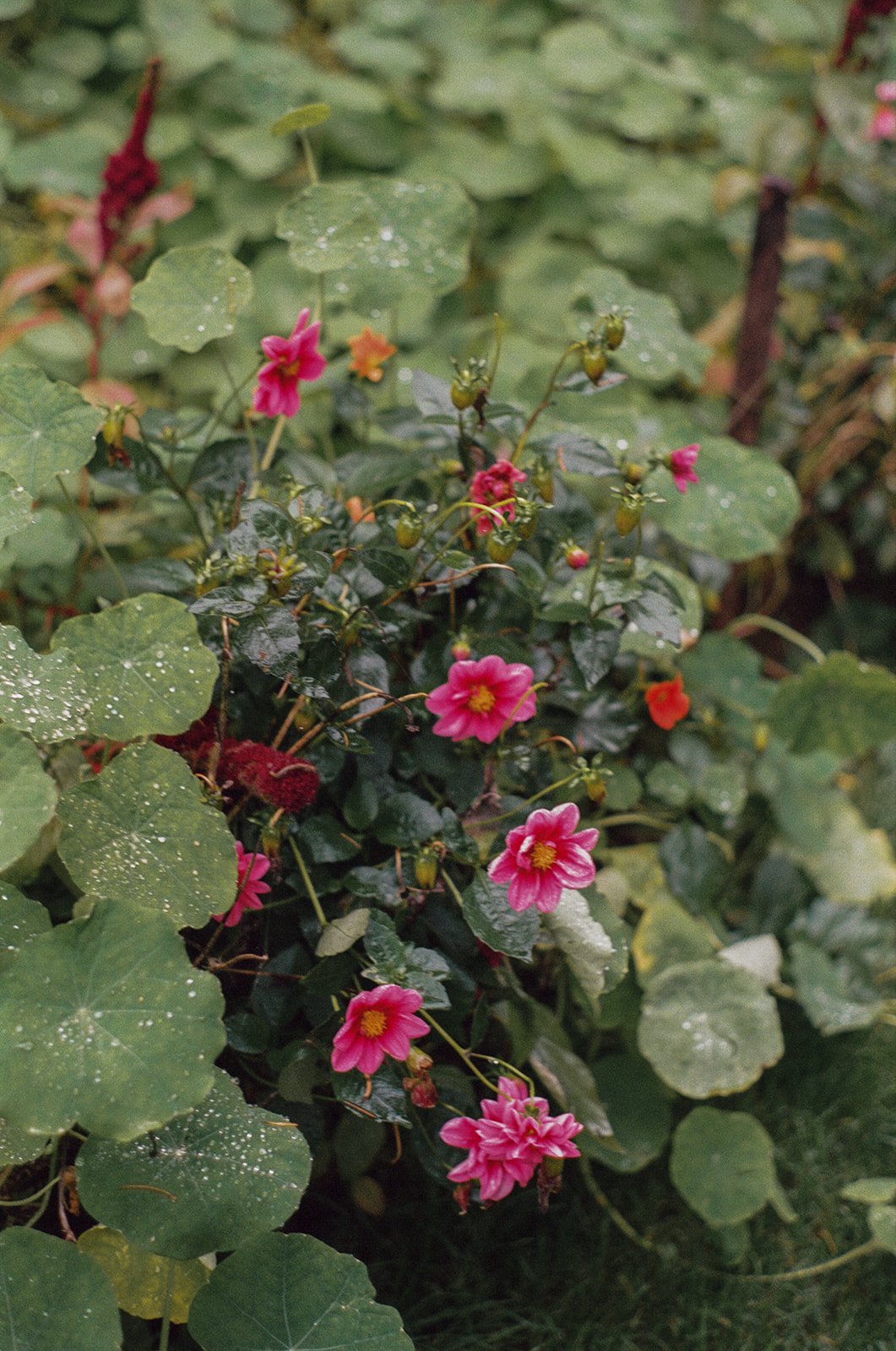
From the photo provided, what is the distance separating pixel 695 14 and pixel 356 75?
2.99ft

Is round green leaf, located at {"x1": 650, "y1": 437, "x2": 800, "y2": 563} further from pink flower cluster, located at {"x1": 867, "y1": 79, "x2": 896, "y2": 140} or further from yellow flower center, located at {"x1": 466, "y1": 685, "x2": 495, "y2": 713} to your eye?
pink flower cluster, located at {"x1": 867, "y1": 79, "x2": 896, "y2": 140}

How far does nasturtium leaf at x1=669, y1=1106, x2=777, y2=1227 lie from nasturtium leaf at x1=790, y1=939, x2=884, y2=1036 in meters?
0.19

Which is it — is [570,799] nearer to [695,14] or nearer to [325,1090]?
[325,1090]

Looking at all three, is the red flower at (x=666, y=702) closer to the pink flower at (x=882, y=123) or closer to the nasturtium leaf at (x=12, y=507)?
the nasturtium leaf at (x=12, y=507)

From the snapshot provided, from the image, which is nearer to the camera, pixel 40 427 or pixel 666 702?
pixel 40 427

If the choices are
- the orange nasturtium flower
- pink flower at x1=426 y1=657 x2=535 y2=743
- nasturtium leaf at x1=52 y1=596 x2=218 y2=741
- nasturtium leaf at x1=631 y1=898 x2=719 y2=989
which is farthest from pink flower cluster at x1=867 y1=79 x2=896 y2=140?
nasturtium leaf at x1=52 y1=596 x2=218 y2=741

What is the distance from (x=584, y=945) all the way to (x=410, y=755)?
27 cm

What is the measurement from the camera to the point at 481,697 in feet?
3.50

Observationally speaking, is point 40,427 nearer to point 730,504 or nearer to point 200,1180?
point 200,1180

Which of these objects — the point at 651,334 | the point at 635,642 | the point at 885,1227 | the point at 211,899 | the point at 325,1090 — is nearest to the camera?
the point at 211,899

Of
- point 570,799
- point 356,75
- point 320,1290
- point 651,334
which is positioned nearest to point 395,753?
point 570,799

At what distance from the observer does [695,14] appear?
2.94m

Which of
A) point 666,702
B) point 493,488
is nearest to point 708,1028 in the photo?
point 666,702

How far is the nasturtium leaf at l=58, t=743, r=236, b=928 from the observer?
1.02 metres
